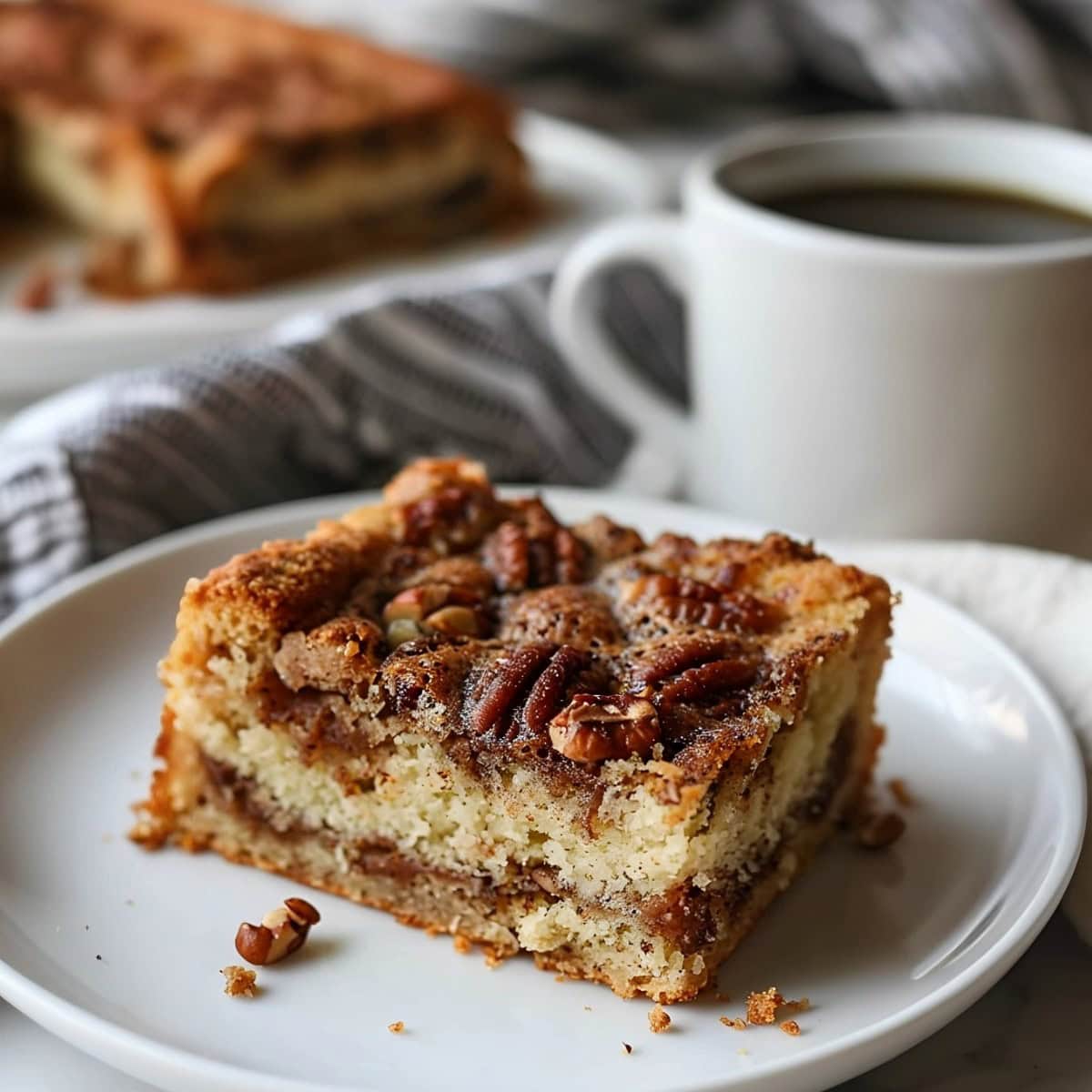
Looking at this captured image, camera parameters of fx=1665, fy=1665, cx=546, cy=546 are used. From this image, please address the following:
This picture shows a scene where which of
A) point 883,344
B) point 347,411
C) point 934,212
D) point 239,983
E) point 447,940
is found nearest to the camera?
point 239,983

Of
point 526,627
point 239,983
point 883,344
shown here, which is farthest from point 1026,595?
point 239,983

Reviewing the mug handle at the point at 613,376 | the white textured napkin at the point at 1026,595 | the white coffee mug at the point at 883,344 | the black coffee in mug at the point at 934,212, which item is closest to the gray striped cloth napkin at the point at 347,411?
the mug handle at the point at 613,376

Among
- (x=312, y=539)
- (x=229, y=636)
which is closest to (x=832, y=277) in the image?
(x=312, y=539)

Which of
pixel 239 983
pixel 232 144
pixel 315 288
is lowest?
pixel 315 288

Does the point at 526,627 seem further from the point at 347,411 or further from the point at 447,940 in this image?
the point at 347,411

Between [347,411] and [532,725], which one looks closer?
[532,725]

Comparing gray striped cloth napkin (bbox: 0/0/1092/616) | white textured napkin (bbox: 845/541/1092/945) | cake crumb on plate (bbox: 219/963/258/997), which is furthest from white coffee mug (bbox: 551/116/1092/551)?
cake crumb on plate (bbox: 219/963/258/997)
